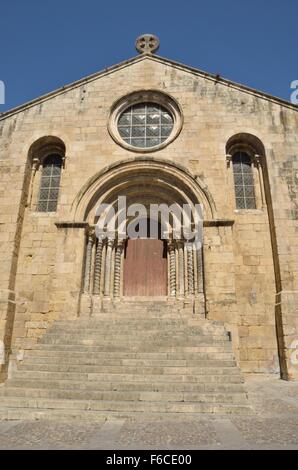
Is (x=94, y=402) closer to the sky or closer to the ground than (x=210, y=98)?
closer to the ground

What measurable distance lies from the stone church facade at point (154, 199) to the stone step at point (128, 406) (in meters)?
3.09

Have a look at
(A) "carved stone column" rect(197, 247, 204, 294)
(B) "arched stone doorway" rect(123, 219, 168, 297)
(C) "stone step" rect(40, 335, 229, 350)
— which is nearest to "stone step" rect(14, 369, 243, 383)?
(C) "stone step" rect(40, 335, 229, 350)

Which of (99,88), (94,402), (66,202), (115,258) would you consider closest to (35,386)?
(94,402)

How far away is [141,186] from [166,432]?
747cm

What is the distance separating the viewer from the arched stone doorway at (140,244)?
31.2ft

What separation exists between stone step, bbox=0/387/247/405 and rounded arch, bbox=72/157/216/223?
16.8ft

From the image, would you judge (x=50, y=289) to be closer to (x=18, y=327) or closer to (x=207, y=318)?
(x=18, y=327)

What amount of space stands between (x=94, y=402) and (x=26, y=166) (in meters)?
7.65

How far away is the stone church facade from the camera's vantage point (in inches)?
343

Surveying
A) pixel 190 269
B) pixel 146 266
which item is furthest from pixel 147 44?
pixel 190 269

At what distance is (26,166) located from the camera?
33.9ft

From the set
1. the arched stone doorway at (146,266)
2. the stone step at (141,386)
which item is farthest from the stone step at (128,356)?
the arched stone doorway at (146,266)

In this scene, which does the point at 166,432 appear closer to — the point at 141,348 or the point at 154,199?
the point at 141,348

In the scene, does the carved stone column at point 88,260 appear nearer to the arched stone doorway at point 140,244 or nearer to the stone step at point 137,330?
the arched stone doorway at point 140,244
